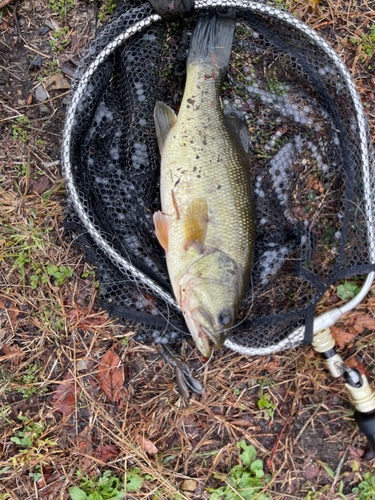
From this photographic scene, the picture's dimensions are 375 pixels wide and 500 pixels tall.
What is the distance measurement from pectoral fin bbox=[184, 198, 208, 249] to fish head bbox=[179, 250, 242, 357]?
121 mm

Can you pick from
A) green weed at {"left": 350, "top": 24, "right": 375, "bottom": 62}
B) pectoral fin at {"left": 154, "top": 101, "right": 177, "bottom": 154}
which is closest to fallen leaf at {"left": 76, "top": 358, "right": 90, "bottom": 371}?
pectoral fin at {"left": 154, "top": 101, "right": 177, "bottom": 154}

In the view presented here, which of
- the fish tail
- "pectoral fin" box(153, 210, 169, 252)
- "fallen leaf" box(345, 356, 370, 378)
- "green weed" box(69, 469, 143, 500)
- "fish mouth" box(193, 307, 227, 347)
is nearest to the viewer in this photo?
"fish mouth" box(193, 307, 227, 347)

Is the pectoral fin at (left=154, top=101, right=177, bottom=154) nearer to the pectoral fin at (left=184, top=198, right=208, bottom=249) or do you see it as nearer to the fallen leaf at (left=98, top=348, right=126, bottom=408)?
the pectoral fin at (left=184, top=198, right=208, bottom=249)

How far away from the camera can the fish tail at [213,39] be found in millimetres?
2475

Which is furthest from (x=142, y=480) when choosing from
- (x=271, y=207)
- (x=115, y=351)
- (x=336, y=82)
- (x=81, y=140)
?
(x=336, y=82)

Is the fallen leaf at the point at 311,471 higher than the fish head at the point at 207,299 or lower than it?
lower

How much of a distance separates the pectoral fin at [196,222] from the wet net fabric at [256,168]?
41cm

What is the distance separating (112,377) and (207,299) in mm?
1128

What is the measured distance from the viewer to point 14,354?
2764 millimetres

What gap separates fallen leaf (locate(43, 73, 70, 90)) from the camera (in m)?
2.86

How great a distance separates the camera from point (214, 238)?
7.60 feet

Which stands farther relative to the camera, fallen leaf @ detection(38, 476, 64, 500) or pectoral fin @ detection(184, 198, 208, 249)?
fallen leaf @ detection(38, 476, 64, 500)

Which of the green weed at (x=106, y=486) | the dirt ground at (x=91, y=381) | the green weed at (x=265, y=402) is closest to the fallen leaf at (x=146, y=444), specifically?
the dirt ground at (x=91, y=381)

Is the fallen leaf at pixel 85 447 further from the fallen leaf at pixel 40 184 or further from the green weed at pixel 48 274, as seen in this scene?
the fallen leaf at pixel 40 184
